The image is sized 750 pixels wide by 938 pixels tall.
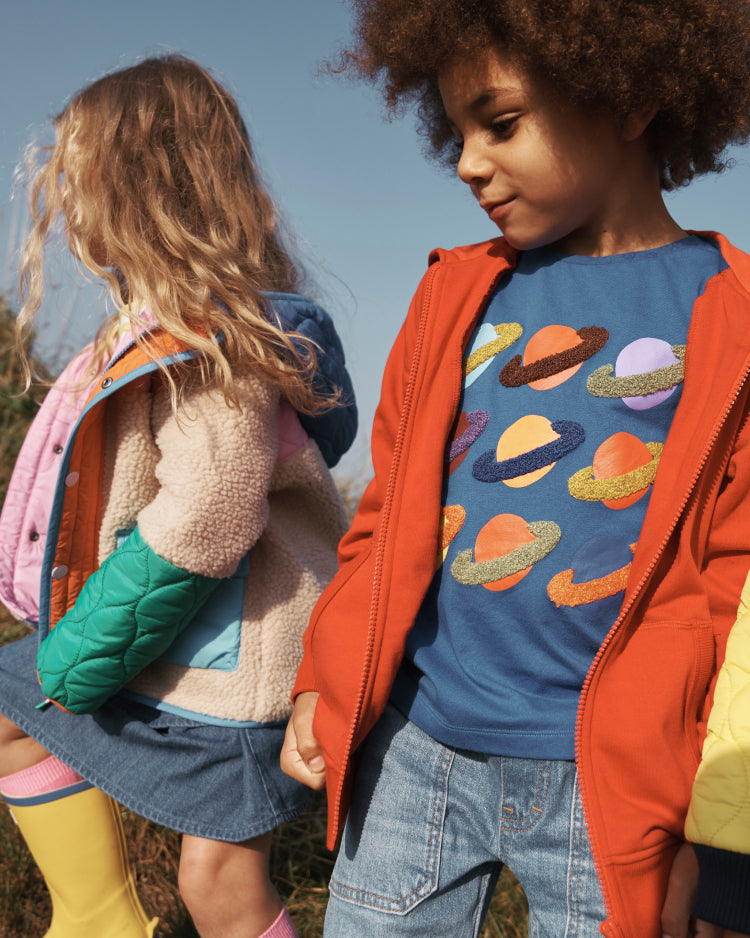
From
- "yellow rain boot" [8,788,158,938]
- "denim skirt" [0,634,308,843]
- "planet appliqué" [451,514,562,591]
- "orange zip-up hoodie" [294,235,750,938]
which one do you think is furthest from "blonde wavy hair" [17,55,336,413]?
"yellow rain boot" [8,788,158,938]

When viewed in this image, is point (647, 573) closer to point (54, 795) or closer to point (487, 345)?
point (487, 345)

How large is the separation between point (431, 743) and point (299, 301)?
1.01 meters

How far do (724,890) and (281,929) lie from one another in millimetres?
1103

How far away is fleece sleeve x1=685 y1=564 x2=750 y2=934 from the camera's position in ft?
3.42

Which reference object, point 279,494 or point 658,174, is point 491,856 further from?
point 658,174

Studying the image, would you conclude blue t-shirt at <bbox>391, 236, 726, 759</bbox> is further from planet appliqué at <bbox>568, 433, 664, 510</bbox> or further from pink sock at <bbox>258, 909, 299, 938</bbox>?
pink sock at <bbox>258, 909, 299, 938</bbox>

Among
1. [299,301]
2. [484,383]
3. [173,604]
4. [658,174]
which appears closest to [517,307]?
[484,383]

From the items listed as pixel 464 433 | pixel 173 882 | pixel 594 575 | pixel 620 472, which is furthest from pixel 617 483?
pixel 173 882

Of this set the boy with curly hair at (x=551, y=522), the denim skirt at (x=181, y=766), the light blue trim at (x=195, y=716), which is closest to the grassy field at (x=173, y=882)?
the denim skirt at (x=181, y=766)

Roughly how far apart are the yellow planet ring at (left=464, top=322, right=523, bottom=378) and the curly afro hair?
0.37 meters

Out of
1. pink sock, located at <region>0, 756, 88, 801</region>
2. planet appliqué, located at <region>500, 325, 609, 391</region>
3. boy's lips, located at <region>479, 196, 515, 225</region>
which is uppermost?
boy's lips, located at <region>479, 196, 515, 225</region>

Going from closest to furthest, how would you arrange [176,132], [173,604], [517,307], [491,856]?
[491,856], [517,307], [173,604], [176,132]

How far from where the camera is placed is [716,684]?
46.0 inches

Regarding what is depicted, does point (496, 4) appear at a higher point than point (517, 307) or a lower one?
higher
